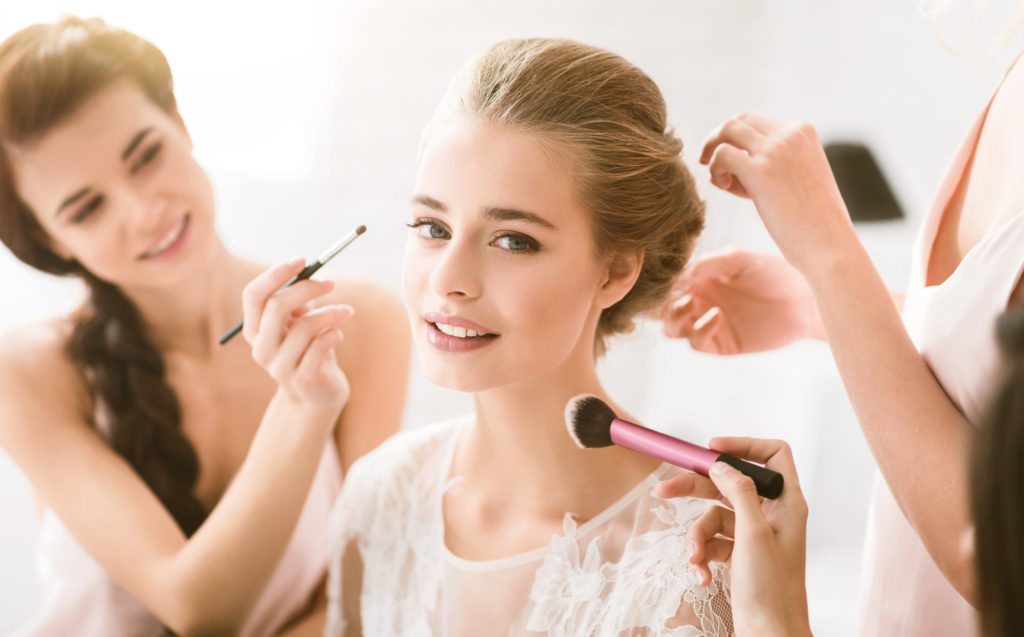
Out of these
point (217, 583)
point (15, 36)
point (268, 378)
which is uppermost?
point (15, 36)

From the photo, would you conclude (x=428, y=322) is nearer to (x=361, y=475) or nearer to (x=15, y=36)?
(x=361, y=475)

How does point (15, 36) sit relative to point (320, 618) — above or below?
above

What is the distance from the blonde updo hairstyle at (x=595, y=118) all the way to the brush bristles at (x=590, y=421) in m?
0.15

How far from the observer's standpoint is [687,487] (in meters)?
0.70

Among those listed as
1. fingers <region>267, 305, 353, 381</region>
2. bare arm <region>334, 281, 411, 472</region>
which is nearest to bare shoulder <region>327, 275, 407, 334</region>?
bare arm <region>334, 281, 411, 472</region>

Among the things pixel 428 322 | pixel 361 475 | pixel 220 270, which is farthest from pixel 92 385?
pixel 428 322

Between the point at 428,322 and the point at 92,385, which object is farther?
the point at 92,385

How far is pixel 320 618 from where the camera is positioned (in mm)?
1029

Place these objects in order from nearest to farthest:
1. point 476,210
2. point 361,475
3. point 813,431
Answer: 1. point 476,210
2. point 361,475
3. point 813,431

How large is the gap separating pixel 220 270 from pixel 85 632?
454mm

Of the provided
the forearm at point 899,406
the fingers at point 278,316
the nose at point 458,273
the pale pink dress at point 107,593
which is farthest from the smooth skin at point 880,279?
the pale pink dress at point 107,593

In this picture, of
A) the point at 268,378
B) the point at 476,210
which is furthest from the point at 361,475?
the point at 476,210

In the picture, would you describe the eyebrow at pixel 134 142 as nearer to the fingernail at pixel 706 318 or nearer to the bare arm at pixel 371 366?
the bare arm at pixel 371 366

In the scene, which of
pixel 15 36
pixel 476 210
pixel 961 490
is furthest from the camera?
pixel 15 36
